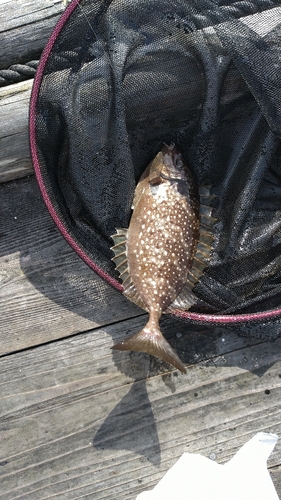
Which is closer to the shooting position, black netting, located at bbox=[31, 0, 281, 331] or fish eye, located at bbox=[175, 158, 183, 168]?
black netting, located at bbox=[31, 0, 281, 331]

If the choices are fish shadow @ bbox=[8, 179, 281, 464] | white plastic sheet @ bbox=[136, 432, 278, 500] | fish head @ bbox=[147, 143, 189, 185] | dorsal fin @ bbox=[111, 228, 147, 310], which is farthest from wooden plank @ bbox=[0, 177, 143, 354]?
white plastic sheet @ bbox=[136, 432, 278, 500]

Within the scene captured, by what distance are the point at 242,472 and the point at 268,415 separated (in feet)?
0.87

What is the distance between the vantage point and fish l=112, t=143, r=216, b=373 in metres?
2.01

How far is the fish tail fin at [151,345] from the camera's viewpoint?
6.40 feet

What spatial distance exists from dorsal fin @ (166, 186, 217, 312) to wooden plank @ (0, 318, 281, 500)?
15.0 inches

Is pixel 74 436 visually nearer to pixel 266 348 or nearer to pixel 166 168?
pixel 266 348

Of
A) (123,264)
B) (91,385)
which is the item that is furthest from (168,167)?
(91,385)

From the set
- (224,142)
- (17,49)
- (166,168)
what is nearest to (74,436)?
(166,168)

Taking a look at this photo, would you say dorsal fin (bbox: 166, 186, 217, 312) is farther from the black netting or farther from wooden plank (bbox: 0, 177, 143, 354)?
wooden plank (bbox: 0, 177, 143, 354)

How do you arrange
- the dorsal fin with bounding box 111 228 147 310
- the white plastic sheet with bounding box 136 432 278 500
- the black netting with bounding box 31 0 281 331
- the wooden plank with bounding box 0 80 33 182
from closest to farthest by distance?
1. the black netting with bounding box 31 0 281 331
2. the dorsal fin with bounding box 111 228 147 310
3. the wooden plank with bounding box 0 80 33 182
4. the white plastic sheet with bounding box 136 432 278 500

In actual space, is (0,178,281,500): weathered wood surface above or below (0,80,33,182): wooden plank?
below

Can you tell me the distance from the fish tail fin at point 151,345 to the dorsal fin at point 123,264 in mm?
112

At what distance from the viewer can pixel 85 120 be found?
2.00 meters

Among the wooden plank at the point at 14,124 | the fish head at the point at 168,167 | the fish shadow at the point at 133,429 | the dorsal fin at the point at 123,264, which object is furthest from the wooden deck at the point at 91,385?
the fish head at the point at 168,167
